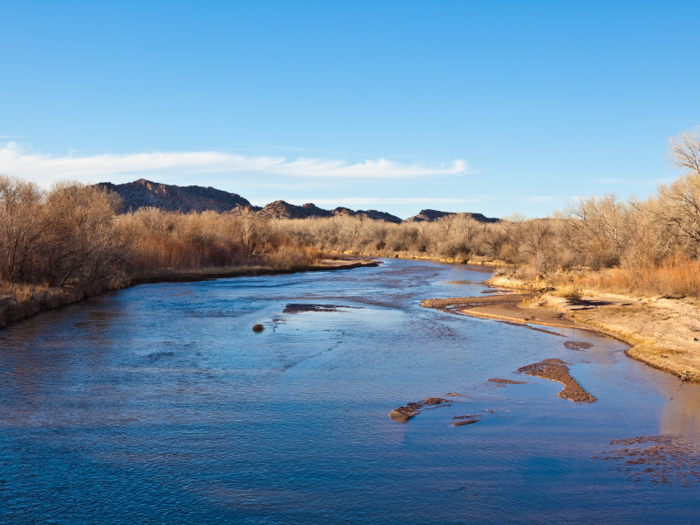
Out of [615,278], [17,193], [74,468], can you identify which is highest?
[17,193]

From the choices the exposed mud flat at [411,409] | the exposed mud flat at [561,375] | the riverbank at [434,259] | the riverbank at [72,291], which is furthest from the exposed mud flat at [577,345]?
the riverbank at [434,259]

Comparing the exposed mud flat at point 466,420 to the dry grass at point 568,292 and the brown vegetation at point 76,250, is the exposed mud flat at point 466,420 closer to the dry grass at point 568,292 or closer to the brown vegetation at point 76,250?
the brown vegetation at point 76,250

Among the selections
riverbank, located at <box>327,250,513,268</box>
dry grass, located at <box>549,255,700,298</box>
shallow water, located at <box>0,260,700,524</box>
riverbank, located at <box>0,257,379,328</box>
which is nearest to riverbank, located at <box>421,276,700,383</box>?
dry grass, located at <box>549,255,700,298</box>

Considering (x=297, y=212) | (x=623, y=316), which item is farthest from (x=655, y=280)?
(x=297, y=212)

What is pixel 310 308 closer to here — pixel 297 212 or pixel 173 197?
pixel 173 197

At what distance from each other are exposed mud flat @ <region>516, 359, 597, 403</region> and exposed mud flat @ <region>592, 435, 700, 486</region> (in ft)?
6.83

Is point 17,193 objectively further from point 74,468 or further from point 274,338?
point 74,468

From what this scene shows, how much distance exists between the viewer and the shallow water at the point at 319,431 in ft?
19.1

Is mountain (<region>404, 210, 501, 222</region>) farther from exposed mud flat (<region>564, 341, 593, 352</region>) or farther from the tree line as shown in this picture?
exposed mud flat (<region>564, 341, 593, 352</region>)

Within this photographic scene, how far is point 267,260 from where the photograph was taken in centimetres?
4734

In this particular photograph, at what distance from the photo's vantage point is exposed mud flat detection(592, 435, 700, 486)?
6.61 metres

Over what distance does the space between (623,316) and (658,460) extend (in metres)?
12.4

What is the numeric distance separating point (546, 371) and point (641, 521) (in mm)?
6442

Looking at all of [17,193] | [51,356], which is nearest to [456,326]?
[51,356]
